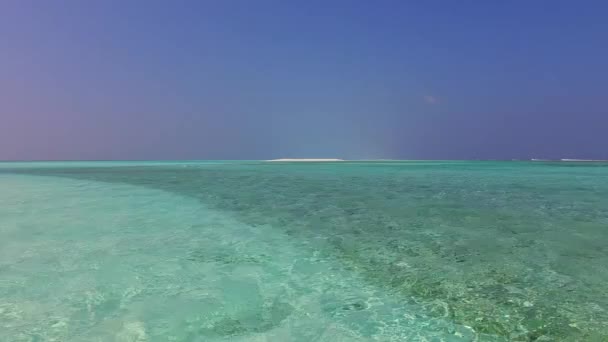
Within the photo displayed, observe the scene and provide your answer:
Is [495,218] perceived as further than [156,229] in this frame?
Yes

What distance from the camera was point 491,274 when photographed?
4.83 meters

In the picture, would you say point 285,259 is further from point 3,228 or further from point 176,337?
point 3,228

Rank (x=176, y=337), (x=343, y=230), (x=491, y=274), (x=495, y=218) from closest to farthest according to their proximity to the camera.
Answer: (x=176, y=337)
(x=491, y=274)
(x=343, y=230)
(x=495, y=218)

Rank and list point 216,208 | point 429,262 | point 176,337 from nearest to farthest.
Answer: point 176,337 → point 429,262 → point 216,208

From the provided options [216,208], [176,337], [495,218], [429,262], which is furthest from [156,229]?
[495,218]

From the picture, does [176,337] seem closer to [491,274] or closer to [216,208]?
[491,274]

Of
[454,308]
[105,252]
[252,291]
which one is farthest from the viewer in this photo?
[105,252]

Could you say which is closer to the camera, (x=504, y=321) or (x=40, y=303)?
(x=504, y=321)

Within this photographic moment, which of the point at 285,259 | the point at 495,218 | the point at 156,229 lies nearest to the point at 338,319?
the point at 285,259

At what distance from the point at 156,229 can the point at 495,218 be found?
7.69m

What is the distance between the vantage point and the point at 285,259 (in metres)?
5.70

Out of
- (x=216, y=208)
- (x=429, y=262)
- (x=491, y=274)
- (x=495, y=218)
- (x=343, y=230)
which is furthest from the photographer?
(x=216, y=208)

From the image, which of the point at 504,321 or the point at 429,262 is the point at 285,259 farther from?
the point at 504,321

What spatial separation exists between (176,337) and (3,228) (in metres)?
7.21
